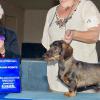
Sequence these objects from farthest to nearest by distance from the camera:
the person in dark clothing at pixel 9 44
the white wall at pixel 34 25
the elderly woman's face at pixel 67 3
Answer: the white wall at pixel 34 25, the person in dark clothing at pixel 9 44, the elderly woman's face at pixel 67 3

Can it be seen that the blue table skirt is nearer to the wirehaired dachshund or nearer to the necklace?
the wirehaired dachshund

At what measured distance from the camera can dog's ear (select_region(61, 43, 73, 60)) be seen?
130 cm

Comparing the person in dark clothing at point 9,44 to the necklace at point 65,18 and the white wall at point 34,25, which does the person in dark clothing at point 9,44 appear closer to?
the necklace at point 65,18

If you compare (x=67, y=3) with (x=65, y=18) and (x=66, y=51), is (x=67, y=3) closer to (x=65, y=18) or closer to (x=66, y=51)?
(x=65, y=18)

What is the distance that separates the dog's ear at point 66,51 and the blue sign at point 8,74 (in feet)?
0.67

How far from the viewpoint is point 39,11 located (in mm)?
10250

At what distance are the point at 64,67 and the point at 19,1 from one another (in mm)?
8390

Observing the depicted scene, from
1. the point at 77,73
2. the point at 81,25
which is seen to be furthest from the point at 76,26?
the point at 77,73

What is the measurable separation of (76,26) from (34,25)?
8714mm

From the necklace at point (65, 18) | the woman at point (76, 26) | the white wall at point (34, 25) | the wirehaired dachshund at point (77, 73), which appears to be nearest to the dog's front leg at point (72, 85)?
the wirehaired dachshund at point (77, 73)

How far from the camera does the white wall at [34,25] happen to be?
10211mm

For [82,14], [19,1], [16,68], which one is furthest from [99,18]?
[19,1]

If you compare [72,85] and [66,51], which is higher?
[66,51]

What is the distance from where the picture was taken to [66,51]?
1.30 metres
